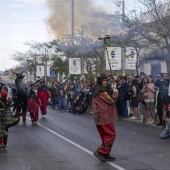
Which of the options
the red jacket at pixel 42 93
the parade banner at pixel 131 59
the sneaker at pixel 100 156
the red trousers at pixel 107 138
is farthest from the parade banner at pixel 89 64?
the sneaker at pixel 100 156

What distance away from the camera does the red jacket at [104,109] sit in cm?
1151

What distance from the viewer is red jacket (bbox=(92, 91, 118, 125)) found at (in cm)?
1151

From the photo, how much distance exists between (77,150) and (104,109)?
2.05 metres

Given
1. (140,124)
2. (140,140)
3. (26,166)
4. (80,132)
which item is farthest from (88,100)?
(26,166)

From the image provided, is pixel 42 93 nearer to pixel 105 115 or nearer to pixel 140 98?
pixel 140 98

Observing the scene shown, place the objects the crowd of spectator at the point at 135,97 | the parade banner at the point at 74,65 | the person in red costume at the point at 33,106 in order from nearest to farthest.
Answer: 1. the crowd of spectator at the point at 135,97
2. the person in red costume at the point at 33,106
3. the parade banner at the point at 74,65

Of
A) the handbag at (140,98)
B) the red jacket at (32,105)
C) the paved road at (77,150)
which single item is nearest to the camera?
the paved road at (77,150)

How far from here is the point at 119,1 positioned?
944 inches

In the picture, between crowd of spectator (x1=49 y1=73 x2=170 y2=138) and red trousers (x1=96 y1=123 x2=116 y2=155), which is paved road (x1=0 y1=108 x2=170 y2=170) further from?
crowd of spectator (x1=49 y1=73 x2=170 y2=138)

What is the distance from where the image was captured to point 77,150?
1323cm

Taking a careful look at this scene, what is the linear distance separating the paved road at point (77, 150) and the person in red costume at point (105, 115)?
24cm

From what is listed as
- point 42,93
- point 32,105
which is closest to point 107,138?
point 32,105

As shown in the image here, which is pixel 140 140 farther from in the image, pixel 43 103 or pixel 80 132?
pixel 43 103

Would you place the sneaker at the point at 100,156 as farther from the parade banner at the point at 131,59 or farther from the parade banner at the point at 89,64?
the parade banner at the point at 89,64
